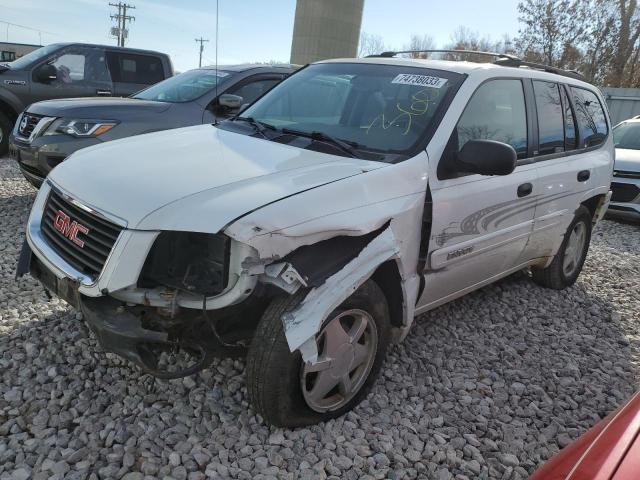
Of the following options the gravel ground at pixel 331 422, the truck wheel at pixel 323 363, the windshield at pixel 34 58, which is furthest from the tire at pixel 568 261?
the windshield at pixel 34 58

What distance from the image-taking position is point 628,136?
30.9 ft

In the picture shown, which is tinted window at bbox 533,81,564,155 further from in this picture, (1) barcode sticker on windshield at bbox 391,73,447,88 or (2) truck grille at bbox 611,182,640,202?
(2) truck grille at bbox 611,182,640,202

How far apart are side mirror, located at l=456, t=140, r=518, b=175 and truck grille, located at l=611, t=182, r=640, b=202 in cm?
656

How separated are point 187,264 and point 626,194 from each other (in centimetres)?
798

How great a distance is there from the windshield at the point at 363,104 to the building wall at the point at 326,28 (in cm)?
3624

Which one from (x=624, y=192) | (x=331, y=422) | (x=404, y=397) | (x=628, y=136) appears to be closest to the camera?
(x=331, y=422)

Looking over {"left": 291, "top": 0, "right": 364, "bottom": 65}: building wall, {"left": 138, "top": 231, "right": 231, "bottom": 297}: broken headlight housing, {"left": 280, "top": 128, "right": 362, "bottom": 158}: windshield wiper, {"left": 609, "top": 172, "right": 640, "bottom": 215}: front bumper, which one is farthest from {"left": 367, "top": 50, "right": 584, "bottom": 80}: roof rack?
{"left": 291, "top": 0, "right": 364, "bottom": 65}: building wall

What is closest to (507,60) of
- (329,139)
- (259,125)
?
(329,139)

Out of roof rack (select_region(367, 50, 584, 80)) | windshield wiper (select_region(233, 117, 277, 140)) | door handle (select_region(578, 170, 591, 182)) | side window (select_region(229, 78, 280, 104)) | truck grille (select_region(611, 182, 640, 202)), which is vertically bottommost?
truck grille (select_region(611, 182, 640, 202))

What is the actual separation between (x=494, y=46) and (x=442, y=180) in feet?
125

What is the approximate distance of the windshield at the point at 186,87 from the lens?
237 inches

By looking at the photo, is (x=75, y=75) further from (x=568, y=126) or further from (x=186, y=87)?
(x=568, y=126)

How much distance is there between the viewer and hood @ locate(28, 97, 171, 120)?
529cm

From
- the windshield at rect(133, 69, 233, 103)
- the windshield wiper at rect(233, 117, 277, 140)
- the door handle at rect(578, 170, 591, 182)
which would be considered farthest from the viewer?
the windshield at rect(133, 69, 233, 103)
